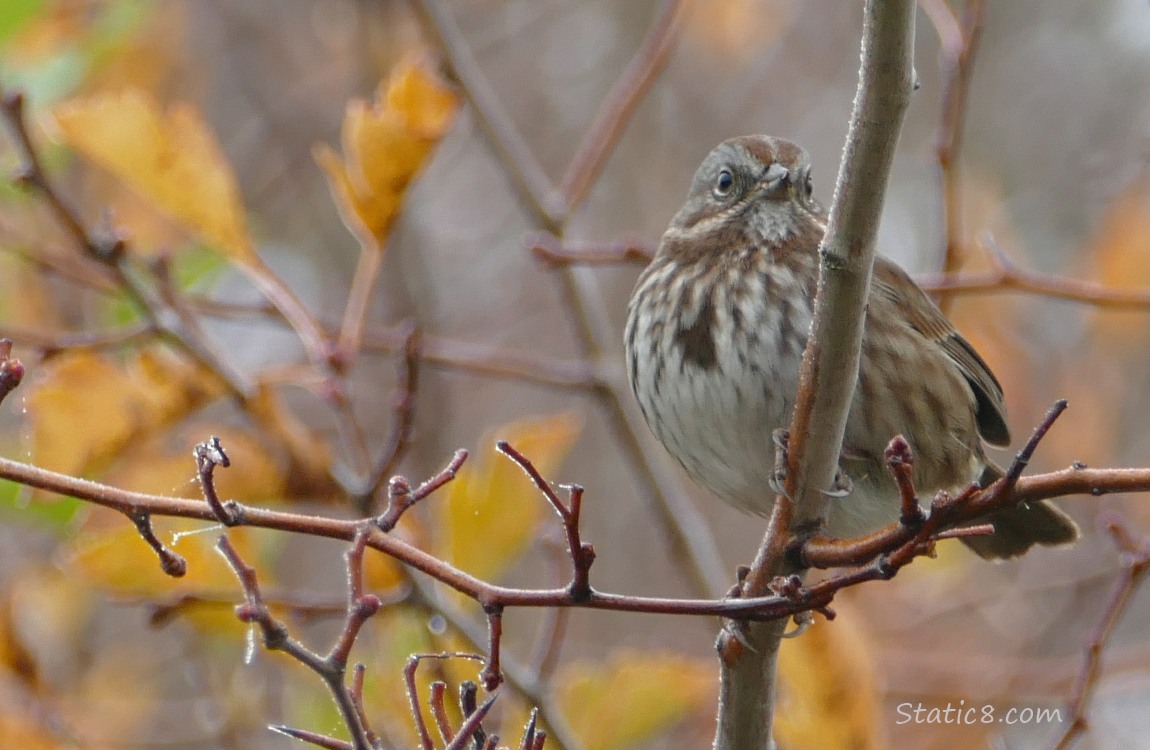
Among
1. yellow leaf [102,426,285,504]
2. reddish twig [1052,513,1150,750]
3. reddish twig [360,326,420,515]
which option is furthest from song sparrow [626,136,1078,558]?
yellow leaf [102,426,285,504]

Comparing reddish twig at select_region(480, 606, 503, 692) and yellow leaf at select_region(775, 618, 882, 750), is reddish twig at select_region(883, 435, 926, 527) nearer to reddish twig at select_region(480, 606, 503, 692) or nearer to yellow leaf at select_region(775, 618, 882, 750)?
reddish twig at select_region(480, 606, 503, 692)

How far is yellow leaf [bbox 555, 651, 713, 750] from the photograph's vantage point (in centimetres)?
326

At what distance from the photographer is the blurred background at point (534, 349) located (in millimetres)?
3172

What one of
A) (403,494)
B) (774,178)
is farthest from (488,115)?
(403,494)

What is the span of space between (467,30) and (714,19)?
4.31ft

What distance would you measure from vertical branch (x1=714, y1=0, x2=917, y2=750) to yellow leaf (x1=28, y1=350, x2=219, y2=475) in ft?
4.41

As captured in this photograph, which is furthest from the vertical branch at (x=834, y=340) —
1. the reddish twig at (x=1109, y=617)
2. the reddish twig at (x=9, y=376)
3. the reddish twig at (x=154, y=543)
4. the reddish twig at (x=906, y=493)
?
the reddish twig at (x=9, y=376)

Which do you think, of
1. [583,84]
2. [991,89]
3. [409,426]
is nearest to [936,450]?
[409,426]

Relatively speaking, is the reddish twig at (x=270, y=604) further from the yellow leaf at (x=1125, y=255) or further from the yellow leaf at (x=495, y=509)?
the yellow leaf at (x=1125, y=255)

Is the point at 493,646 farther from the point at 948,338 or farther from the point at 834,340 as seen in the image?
the point at 948,338

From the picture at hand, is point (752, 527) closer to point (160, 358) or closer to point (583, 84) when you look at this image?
point (583, 84)

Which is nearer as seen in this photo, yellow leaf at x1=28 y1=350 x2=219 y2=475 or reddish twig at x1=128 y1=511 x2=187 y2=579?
reddish twig at x1=128 y1=511 x2=187 y2=579

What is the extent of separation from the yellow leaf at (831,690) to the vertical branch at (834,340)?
604 millimetres

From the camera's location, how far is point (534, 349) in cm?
767
